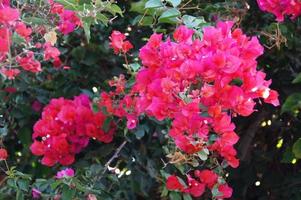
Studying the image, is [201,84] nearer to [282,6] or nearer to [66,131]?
[282,6]

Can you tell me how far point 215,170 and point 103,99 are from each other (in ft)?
1.18

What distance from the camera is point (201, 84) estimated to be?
49.6 inches

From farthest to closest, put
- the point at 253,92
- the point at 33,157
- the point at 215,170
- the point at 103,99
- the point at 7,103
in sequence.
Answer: the point at 33,157
the point at 7,103
the point at 103,99
the point at 215,170
the point at 253,92

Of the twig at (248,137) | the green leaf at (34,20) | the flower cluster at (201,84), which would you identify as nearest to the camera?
the flower cluster at (201,84)

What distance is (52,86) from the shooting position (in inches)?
84.8

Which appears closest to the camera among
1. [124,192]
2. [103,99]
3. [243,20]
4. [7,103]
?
[103,99]

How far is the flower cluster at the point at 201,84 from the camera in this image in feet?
4.06

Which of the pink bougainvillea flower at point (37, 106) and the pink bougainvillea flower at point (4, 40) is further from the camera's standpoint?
the pink bougainvillea flower at point (37, 106)

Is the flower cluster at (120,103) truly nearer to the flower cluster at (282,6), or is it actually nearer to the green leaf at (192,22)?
the green leaf at (192,22)

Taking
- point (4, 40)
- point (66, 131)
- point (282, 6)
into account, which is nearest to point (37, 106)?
point (66, 131)

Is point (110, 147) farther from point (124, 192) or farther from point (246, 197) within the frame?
point (246, 197)

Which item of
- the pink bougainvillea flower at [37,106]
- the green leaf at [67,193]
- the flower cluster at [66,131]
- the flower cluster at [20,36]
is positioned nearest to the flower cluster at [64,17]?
the flower cluster at [20,36]

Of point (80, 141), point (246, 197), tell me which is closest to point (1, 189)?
point (80, 141)

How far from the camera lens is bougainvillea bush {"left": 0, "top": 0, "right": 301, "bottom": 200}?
4.21 ft
